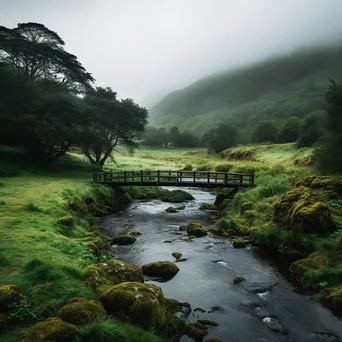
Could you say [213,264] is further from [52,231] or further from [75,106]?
[75,106]

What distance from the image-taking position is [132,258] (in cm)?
1680

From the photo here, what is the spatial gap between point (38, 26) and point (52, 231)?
4653cm

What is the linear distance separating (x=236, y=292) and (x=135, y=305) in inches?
232

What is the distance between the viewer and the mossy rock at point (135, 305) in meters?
8.91

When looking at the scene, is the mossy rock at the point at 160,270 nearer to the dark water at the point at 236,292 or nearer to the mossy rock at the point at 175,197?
the dark water at the point at 236,292

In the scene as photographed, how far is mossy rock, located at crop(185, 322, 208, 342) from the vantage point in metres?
9.72

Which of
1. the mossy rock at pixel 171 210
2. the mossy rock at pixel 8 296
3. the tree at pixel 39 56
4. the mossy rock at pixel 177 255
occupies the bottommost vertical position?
the mossy rock at pixel 177 255

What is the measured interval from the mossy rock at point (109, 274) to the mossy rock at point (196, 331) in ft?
9.92

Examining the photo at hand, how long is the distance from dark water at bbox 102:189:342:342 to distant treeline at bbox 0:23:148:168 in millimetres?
24362

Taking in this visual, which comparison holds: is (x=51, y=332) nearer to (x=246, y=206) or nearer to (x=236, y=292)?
(x=236, y=292)

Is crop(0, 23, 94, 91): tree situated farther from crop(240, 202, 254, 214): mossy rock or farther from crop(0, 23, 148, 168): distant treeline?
crop(240, 202, 254, 214): mossy rock

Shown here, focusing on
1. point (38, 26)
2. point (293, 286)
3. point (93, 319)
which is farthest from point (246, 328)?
point (38, 26)

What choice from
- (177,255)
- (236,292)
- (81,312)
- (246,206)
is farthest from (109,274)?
(246,206)

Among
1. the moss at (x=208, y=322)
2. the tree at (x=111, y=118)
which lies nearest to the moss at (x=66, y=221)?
the moss at (x=208, y=322)
